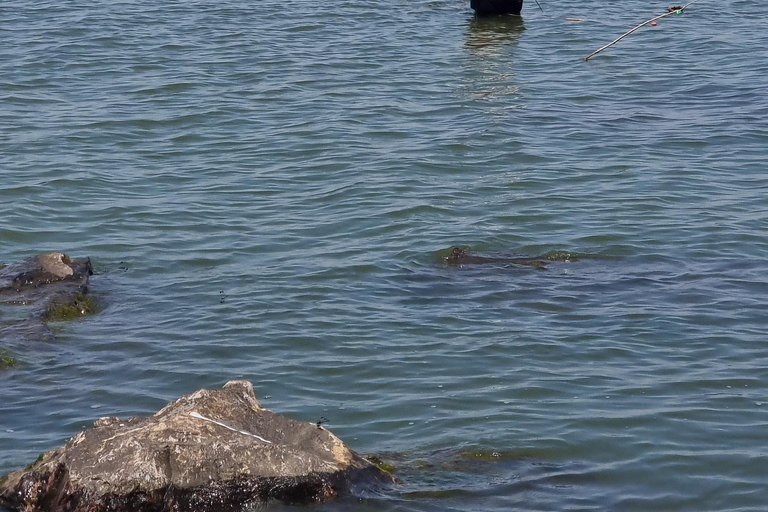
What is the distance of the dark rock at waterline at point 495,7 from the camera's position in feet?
69.1

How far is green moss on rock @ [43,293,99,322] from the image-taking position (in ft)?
27.6

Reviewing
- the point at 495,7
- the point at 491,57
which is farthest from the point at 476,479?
the point at 495,7

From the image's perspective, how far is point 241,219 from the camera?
11.0 m

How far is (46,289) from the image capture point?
875 cm

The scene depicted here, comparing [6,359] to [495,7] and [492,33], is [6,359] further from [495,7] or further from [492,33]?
[495,7]

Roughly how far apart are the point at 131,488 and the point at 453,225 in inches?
249

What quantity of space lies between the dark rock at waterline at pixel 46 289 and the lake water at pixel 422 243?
19 centimetres

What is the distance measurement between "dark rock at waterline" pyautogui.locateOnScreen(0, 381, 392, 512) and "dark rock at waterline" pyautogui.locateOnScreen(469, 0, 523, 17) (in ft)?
55.1

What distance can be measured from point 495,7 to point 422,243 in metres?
11.9

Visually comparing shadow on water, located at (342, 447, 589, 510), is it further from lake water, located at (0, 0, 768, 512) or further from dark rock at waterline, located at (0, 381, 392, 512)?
dark rock at waterline, located at (0, 381, 392, 512)

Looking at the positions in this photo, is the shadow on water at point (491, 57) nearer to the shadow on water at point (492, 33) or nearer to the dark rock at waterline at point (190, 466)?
the shadow on water at point (492, 33)

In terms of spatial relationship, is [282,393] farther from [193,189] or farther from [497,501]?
[193,189]

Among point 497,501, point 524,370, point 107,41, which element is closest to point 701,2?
point 107,41

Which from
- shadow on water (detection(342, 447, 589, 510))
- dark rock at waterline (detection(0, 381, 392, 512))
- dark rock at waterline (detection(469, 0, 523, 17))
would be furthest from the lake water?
dark rock at waterline (detection(469, 0, 523, 17))
